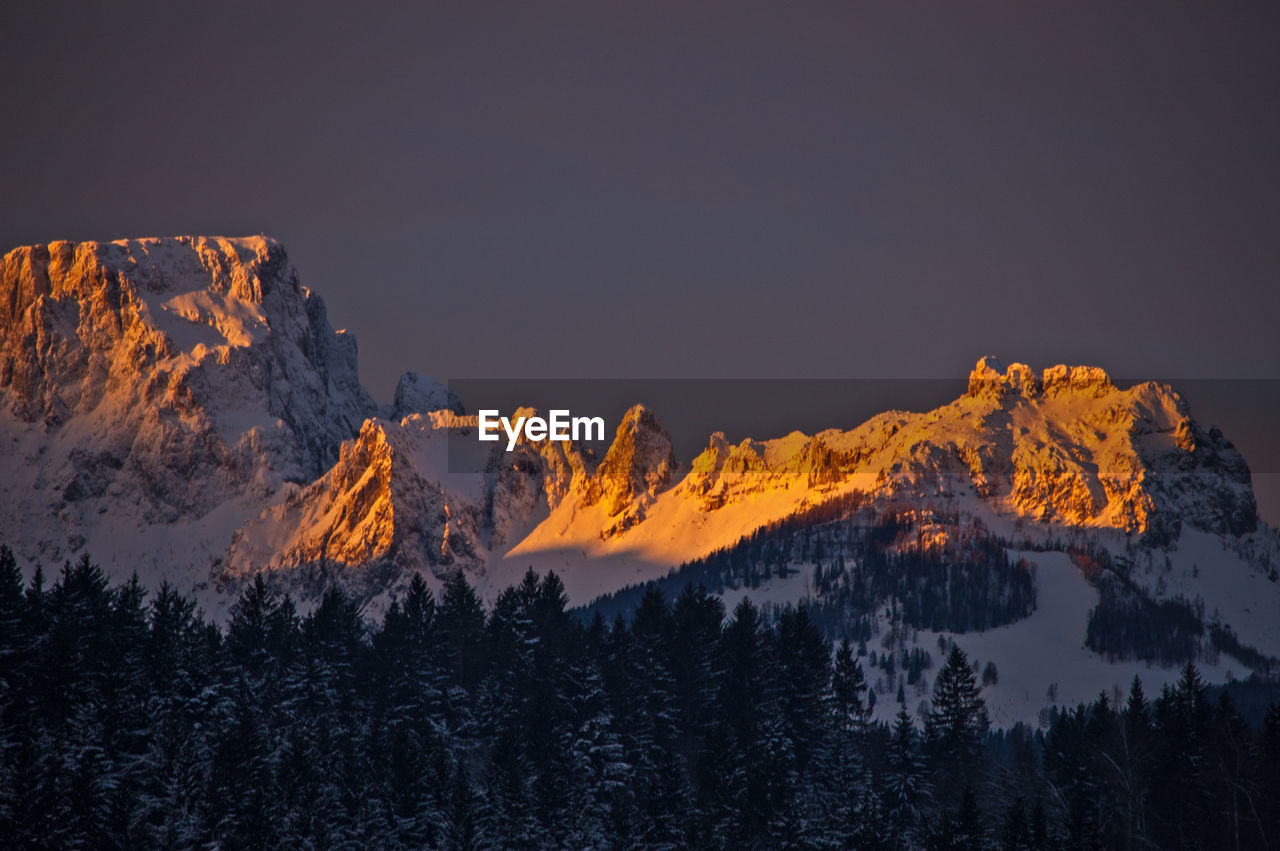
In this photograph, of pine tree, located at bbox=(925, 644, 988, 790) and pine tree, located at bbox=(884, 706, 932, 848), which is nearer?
pine tree, located at bbox=(884, 706, 932, 848)

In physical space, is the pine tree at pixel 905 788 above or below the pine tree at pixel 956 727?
below

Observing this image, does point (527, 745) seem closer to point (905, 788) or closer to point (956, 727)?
point (905, 788)

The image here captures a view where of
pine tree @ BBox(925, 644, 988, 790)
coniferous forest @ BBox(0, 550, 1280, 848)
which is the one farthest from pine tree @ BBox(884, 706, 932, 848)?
pine tree @ BBox(925, 644, 988, 790)

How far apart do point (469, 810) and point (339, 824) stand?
8038mm

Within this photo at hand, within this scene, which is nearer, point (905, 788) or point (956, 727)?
point (905, 788)

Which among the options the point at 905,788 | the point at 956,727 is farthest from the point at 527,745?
the point at 956,727

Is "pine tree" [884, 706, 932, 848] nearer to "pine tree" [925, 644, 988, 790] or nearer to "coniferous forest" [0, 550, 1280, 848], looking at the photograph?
A: "coniferous forest" [0, 550, 1280, 848]

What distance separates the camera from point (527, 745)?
130750mm

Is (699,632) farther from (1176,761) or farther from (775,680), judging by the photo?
(1176,761)

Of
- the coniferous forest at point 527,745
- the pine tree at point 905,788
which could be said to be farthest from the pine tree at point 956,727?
the pine tree at point 905,788

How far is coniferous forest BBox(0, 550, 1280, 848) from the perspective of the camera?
384 feet

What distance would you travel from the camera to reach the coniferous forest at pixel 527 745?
117000mm

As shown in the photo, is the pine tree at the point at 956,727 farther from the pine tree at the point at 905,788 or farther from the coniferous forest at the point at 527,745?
the pine tree at the point at 905,788

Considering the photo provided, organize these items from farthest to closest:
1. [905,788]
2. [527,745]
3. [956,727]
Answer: [956,727], [905,788], [527,745]
